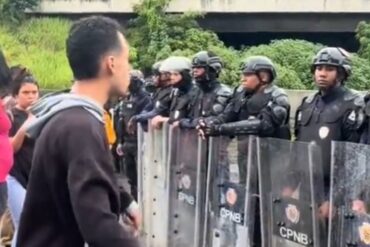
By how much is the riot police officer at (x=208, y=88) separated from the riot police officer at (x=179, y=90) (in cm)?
27

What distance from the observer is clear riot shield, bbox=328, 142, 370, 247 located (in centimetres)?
600

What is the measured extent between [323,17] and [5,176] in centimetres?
3360

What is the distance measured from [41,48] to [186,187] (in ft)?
77.5

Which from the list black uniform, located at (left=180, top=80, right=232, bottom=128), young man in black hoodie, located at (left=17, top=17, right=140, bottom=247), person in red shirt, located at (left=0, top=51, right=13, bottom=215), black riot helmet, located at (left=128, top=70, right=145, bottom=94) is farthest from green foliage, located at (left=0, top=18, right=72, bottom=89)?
young man in black hoodie, located at (left=17, top=17, right=140, bottom=247)

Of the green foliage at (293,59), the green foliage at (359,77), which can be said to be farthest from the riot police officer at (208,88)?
the green foliage at (293,59)

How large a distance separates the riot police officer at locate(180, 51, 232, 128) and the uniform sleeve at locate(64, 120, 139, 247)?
18.0 ft

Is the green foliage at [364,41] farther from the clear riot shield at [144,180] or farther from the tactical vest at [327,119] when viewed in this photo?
the tactical vest at [327,119]

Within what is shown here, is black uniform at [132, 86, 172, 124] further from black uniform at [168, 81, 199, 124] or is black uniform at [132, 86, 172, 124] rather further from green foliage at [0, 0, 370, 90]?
green foliage at [0, 0, 370, 90]

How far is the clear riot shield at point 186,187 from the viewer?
332 inches

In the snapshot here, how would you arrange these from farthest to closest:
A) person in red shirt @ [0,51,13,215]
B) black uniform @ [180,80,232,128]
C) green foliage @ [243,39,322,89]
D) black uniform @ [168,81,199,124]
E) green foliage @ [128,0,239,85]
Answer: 1. green foliage @ [128,0,239,85]
2. green foliage @ [243,39,322,89]
3. black uniform @ [168,81,199,124]
4. black uniform @ [180,80,232,128]
5. person in red shirt @ [0,51,13,215]

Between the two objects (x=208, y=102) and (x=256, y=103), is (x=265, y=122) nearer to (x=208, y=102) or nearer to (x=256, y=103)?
(x=256, y=103)

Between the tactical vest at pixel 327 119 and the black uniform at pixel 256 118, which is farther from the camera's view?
the black uniform at pixel 256 118

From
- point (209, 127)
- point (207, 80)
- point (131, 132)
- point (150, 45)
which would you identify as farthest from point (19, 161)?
point (150, 45)

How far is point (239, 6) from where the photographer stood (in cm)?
3822
